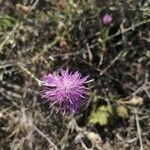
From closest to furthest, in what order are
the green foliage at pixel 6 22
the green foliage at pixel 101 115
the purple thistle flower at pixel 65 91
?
1. the purple thistle flower at pixel 65 91
2. the green foliage at pixel 6 22
3. the green foliage at pixel 101 115

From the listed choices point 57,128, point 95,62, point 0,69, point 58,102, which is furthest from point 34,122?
point 58,102

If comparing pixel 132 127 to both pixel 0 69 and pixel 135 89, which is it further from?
pixel 0 69

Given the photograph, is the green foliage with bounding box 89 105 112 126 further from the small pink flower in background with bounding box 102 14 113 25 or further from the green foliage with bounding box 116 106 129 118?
the small pink flower in background with bounding box 102 14 113 25

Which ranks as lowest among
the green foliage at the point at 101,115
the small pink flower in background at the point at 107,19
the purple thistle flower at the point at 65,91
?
the green foliage at the point at 101,115

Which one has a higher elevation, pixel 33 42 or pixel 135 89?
pixel 33 42

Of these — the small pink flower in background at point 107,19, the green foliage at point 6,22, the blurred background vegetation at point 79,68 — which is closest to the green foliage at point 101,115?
the blurred background vegetation at point 79,68

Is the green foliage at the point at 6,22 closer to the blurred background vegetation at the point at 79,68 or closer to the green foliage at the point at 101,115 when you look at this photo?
the blurred background vegetation at the point at 79,68
